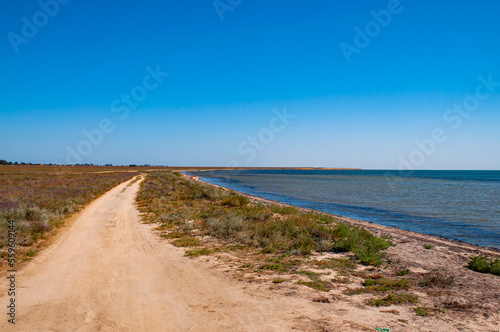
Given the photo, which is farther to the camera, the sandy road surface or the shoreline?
the shoreline

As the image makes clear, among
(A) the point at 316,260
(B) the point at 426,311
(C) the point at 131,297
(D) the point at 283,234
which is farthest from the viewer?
(D) the point at 283,234

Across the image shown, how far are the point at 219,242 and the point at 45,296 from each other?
615cm

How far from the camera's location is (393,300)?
6434 millimetres

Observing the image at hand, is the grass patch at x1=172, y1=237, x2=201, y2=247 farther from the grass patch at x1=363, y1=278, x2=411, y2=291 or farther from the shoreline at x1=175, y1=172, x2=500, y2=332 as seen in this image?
the grass patch at x1=363, y1=278, x2=411, y2=291

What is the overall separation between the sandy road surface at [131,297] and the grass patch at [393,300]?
1.55m

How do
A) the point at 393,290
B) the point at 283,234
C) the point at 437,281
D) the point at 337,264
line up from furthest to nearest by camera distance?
the point at 283,234, the point at 337,264, the point at 437,281, the point at 393,290

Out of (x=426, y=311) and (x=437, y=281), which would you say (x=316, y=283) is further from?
(x=437, y=281)

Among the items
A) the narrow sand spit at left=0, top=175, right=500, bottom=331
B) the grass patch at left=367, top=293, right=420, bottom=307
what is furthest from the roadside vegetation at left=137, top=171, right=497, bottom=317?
the narrow sand spit at left=0, top=175, right=500, bottom=331

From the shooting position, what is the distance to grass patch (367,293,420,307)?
6.29 metres

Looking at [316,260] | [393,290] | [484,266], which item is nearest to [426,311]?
[393,290]

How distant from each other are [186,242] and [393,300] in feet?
24.1

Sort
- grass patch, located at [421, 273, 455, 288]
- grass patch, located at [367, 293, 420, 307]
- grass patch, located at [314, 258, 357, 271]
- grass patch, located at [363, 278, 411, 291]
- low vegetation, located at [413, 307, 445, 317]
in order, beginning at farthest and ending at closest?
grass patch, located at [314, 258, 357, 271]
grass patch, located at [421, 273, 455, 288]
grass patch, located at [363, 278, 411, 291]
grass patch, located at [367, 293, 420, 307]
low vegetation, located at [413, 307, 445, 317]

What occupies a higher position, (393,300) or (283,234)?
(283,234)

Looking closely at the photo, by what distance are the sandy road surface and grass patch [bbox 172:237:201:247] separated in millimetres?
686
